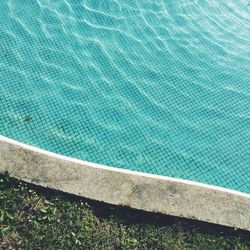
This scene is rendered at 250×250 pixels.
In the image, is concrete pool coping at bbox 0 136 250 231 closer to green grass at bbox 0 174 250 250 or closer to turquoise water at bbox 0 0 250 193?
green grass at bbox 0 174 250 250

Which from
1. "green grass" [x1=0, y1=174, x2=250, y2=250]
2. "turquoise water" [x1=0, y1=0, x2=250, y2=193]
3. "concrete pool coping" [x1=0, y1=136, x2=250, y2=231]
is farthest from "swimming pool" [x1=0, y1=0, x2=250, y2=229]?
"green grass" [x1=0, y1=174, x2=250, y2=250]

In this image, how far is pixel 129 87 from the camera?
21.5ft

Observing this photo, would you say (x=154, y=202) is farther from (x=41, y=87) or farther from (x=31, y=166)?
(x=41, y=87)

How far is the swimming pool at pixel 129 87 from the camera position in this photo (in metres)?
5.52

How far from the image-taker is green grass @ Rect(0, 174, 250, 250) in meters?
4.10

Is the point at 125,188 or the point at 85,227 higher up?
the point at 125,188

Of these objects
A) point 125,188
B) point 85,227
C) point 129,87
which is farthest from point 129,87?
point 85,227

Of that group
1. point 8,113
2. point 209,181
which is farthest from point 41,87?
point 209,181

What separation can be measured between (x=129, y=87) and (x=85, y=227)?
2.89 metres

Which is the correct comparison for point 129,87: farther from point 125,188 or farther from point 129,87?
point 125,188

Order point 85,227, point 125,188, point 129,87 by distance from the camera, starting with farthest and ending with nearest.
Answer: point 129,87 < point 125,188 < point 85,227

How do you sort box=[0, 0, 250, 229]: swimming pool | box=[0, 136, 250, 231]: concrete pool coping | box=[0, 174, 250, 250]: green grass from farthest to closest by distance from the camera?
box=[0, 0, 250, 229]: swimming pool < box=[0, 136, 250, 231]: concrete pool coping < box=[0, 174, 250, 250]: green grass

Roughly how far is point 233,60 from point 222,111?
5.45 feet

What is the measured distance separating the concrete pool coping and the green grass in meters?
0.09
